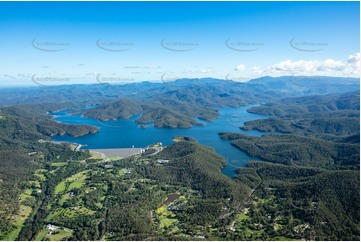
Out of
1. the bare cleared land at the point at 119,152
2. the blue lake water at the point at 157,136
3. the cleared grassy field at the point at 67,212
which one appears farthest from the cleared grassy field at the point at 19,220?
the blue lake water at the point at 157,136

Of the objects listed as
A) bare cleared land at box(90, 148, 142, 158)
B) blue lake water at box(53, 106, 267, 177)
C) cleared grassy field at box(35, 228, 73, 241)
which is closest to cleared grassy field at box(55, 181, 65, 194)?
cleared grassy field at box(35, 228, 73, 241)

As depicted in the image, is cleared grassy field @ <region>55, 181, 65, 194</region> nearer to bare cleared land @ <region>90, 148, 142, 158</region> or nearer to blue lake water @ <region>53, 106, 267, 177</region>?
bare cleared land @ <region>90, 148, 142, 158</region>

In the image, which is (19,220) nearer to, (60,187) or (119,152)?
(60,187)

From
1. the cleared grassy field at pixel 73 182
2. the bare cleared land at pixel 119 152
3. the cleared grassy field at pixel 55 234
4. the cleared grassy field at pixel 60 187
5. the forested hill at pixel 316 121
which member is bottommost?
the cleared grassy field at pixel 55 234

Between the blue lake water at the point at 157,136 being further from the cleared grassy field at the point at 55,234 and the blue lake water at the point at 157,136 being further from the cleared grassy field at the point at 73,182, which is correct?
the cleared grassy field at the point at 55,234

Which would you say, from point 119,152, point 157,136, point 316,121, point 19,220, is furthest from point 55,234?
point 316,121

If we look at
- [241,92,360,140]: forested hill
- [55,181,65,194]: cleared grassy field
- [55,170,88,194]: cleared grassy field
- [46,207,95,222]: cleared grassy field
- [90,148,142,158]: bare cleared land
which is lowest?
[46,207,95,222]: cleared grassy field

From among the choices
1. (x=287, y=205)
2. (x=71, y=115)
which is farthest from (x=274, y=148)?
(x=71, y=115)

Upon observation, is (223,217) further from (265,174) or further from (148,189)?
(265,174)
